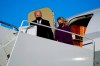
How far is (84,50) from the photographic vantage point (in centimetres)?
519

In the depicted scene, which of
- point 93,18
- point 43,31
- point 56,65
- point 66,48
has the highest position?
point 93,18

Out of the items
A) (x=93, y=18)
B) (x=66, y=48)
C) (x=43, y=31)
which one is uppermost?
(x=93, y=18)

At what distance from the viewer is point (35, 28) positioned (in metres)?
5.17

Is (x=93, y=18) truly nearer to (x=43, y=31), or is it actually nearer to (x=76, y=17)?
(x=76, y=17)

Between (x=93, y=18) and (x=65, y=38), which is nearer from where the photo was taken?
(x=65, y=38)

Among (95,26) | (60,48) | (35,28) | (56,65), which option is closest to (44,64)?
(56,65)

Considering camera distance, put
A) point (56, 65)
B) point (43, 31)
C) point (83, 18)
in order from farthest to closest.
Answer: point (83, 18), point (43, 31), point (56, 65)

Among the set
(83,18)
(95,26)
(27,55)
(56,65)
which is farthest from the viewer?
(83,18)

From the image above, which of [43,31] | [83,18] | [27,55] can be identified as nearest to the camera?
[27,55]

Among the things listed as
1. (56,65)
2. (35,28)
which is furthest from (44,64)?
(35,28)

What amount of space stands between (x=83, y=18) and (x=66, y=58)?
2.60 meters

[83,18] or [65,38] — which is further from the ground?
[83,18]

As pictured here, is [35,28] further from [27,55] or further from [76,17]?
[76,17]

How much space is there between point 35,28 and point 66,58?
107 centimetres
